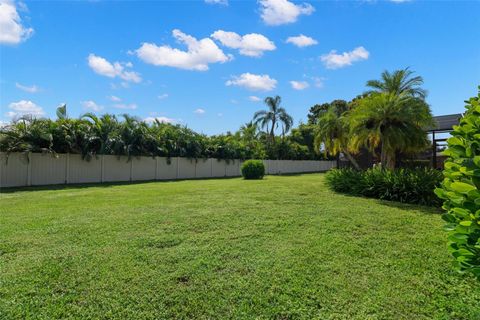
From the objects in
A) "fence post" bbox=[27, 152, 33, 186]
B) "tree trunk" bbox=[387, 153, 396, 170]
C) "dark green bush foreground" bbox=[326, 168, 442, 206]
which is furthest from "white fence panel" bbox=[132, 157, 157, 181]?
"tree trunk" bbox=[387, 153, 396, 170]

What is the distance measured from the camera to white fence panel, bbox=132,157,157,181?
17.9m

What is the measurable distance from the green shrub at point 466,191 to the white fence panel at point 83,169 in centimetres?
1582

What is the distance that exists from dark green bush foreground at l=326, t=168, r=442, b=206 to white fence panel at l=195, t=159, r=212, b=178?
40.6 feet

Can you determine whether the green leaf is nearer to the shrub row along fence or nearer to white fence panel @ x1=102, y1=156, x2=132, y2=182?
the shrub row along fence

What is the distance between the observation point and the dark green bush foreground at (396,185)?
905 cm

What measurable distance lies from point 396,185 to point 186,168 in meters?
14.4

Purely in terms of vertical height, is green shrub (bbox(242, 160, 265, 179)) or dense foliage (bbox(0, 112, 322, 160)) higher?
dense foliage (bbox(0, 112, 322, 160))

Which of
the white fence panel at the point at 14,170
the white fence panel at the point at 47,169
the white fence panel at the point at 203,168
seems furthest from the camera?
the white fence panel at the point at 203,168

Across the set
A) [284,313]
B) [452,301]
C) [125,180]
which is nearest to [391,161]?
[452,301]

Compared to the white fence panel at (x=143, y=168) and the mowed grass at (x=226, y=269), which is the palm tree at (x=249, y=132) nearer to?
the white fence panel at (x=143, y=168)

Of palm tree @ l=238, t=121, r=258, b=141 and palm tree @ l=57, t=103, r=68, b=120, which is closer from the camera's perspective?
palm tree @ l=57, t=103, r=68, b=120

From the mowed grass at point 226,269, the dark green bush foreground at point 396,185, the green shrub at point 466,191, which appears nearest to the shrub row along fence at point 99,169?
the mowed grass at point 226,269

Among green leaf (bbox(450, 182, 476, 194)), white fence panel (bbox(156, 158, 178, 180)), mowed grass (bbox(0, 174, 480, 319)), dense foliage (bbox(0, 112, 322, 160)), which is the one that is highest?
dense foliage (bbox(0, 112, 322, 160))

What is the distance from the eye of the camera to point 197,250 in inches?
162
